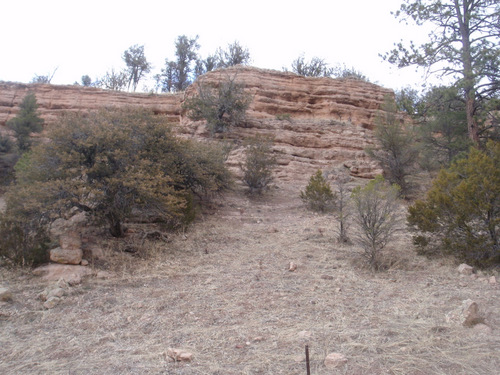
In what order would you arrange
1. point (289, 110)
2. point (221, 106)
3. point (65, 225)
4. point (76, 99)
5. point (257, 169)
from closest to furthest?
point (65, 225) < point (257, 169) < point (221, 106) < point (289, 110) < point (76, 99)

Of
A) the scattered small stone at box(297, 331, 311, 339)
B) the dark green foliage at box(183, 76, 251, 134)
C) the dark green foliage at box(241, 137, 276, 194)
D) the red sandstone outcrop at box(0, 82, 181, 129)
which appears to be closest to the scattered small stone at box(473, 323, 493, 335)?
the scattered small stone at box(297, 331, 311, 339)

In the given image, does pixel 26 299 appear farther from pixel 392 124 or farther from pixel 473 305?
pixel 392 124

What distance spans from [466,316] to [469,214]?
3246 millimetres

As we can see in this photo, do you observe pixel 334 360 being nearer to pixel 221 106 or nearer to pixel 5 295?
pixel 5 295

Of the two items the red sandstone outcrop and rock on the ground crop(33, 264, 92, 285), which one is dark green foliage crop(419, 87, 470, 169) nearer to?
rock on the ground crop(33, 264, 92, 285)

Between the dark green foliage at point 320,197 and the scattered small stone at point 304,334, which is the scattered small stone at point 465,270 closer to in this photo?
the scattered small stone at point 304,334

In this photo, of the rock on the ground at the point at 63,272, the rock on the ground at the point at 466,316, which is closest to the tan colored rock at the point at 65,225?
the rock on the ground at the point at 63,272

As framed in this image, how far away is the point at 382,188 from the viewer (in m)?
8.08

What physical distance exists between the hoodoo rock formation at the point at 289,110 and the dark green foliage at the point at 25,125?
4.38 feet

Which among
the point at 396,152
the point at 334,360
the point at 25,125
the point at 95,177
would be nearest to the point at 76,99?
the point at 25,125

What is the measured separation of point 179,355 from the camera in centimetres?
419

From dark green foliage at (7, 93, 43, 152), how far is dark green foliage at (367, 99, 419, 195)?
1720cm

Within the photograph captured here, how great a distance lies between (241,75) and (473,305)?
20.0 meters

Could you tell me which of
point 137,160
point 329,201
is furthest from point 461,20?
point 137,160
